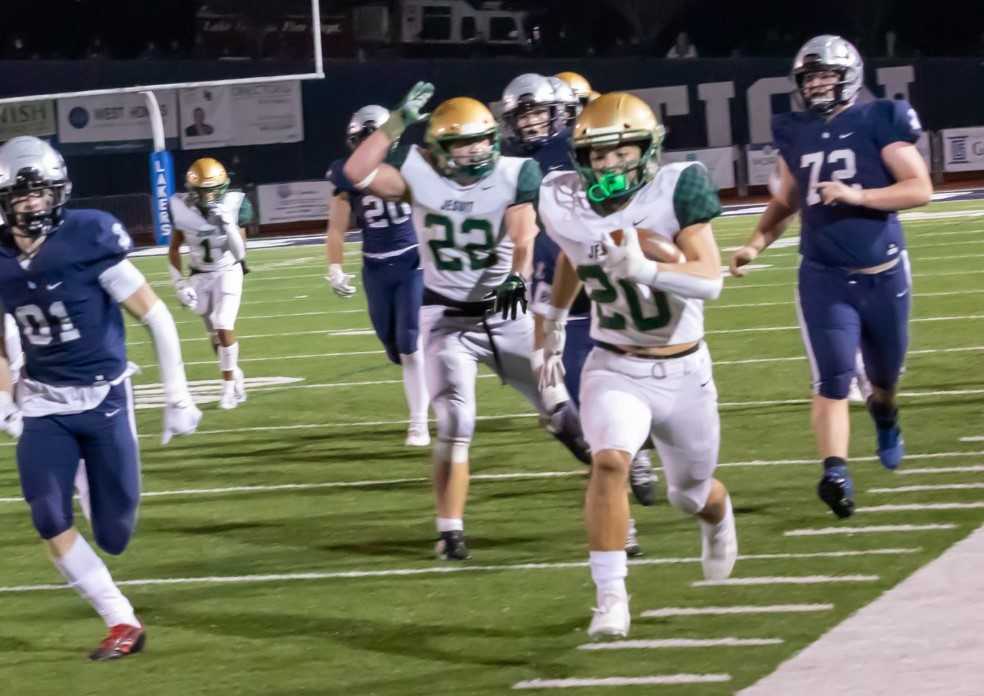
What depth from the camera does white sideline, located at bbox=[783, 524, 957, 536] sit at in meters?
6.76

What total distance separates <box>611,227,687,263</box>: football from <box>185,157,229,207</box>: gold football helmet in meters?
7.36

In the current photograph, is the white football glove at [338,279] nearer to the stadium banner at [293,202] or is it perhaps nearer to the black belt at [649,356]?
the black belt at [649,356]

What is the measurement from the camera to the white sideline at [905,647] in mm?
4816

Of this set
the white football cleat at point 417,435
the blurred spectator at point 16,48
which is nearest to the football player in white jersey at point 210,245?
the white football cleat at point 417,435

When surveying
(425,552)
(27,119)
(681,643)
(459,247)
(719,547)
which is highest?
(27,119)

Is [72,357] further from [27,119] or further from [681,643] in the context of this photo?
[27,119]

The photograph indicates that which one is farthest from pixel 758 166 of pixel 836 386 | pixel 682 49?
pixel 836 386

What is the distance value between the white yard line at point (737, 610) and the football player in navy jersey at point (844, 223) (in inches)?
55.6

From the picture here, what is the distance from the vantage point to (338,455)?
9.66 m

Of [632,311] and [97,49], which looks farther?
[97,49]

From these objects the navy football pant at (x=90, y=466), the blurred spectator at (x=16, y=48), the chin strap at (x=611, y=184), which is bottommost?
the navy football pant at (x=90, y=466)

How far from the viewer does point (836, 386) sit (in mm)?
7215

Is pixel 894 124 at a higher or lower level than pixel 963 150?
higher

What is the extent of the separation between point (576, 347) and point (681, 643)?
211cm
